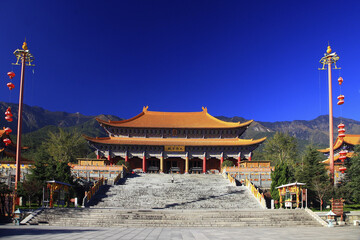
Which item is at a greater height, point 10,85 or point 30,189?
point 10,85

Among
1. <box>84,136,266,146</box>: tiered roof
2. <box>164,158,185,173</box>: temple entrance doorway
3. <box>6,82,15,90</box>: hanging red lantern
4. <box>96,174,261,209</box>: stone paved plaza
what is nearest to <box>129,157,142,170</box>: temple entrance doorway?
<box>84,136,266,146</box>: tiered roof

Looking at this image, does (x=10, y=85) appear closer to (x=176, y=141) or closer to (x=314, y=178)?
(x=176, y=141)

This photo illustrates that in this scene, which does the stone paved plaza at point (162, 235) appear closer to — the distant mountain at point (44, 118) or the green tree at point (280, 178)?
the green tree at point (280, 178)

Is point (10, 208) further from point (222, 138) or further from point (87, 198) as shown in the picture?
point (222, 138)

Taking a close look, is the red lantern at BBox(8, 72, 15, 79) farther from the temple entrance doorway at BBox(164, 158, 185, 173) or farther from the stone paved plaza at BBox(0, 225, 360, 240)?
the temple entrance doorway at BBox(164, 158, 185, 173)

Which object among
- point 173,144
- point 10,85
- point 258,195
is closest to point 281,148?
point 173,144

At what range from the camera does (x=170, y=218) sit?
17.1 m

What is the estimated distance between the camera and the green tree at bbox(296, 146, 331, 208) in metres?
21.1

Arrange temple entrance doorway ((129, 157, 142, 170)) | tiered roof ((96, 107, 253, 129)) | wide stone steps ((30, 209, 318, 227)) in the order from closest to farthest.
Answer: wide stone steps ((30, 209, 318, 227)), tiered roof ((96, 107, 253, 129)), temple entrance doorway ((129, 157, 142, 170))

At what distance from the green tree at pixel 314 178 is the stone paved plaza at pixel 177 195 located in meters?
3.87

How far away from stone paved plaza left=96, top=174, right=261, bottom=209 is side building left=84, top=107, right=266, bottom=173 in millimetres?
8524

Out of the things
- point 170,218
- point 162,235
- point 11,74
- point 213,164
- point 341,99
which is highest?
point 11,74

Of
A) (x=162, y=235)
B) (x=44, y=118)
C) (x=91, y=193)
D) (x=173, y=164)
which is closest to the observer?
(x=162, y=235)

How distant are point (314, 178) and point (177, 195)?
10355 millimetres
